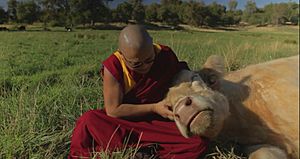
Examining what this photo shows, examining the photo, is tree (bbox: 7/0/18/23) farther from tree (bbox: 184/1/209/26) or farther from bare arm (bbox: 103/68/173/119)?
bare arm (bbox: 103/68/173/119)

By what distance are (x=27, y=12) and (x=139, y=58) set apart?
5323cm

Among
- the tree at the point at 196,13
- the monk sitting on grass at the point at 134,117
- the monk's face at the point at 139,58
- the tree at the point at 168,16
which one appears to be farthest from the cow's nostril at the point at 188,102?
the tree at the point at 196,13

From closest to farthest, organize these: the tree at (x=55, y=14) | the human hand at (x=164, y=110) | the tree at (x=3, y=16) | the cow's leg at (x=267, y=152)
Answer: the cow's leg at (x=267, y=152)
the human hand at (x=164, y=110)
the tree at (x=55, y=14)
the tree at (x=3, y=16)

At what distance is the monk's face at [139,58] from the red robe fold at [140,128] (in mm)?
108

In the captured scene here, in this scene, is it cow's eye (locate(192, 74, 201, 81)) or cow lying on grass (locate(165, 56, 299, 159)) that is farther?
cow's eye (locate(192, 74, 201, 81))

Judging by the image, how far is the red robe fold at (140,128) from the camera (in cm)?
363

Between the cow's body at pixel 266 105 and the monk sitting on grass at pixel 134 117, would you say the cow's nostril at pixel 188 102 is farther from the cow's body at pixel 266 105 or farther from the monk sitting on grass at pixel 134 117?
the cow's body at pixel 266 105

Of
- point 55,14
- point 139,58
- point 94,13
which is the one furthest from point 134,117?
point 55,14

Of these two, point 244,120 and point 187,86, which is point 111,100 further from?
point 244,120

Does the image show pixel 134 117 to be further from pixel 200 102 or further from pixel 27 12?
pixel 27 12

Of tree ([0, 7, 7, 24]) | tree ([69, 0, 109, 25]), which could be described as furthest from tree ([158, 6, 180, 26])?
tree ([0, 7, 7, 24])

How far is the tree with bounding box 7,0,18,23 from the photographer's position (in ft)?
178

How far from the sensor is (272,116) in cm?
338

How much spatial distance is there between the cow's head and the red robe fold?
0.78ft
